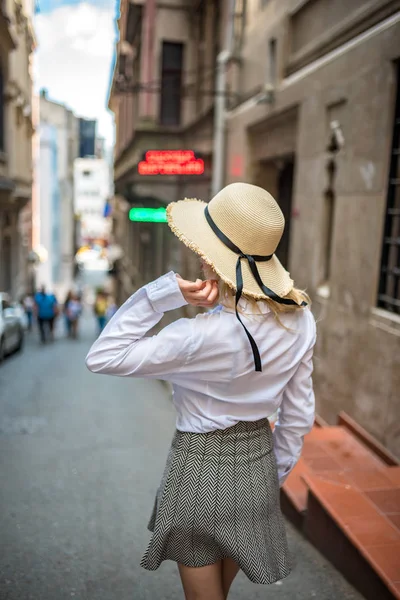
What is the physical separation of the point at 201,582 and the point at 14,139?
797 inches

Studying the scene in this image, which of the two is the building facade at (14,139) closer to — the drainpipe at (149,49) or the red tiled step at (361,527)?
the drainpipe at (149,49)

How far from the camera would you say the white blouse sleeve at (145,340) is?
6.57 ft

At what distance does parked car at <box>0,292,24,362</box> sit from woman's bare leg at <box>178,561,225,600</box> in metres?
11.2

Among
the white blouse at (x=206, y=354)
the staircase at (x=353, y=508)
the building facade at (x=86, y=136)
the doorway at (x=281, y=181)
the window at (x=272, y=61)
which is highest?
the building facade at (x=86, y=136)

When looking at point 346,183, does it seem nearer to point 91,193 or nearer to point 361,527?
point 361,527

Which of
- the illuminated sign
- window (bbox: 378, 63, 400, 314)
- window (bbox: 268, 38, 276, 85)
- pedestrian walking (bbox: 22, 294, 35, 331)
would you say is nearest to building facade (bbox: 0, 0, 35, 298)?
pedestrian walking (bbox: 22, 294, 35, 331)

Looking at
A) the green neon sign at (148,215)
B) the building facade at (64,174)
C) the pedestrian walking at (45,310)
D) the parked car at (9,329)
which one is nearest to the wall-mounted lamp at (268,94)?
the green neon sign at (148,215)

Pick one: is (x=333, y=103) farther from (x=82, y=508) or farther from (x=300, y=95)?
(x=82, y=508)

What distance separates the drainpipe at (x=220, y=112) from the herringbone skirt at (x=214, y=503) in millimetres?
9585

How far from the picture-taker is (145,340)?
6.76ft

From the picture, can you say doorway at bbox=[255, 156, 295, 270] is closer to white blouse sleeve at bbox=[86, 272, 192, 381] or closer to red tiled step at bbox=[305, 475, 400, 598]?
red tiled step at bbox=[305, 475, 400, 598]

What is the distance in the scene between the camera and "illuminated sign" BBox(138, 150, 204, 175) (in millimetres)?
13148

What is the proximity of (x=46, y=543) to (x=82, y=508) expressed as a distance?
0.68m

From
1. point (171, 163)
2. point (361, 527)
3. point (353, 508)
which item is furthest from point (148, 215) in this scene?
point (361, 527)
